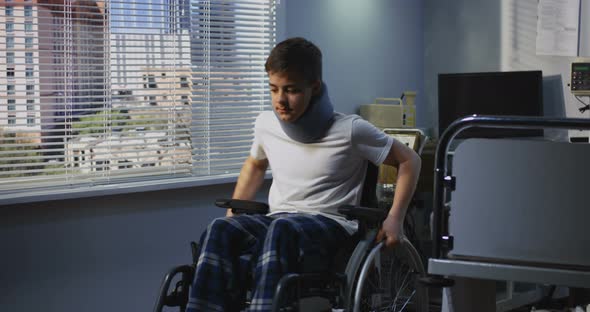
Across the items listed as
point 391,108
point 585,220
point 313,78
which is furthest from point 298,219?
point 391,108

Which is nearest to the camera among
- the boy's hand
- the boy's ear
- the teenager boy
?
the teenager boy

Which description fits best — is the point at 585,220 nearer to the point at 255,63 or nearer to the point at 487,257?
the point at 487,257

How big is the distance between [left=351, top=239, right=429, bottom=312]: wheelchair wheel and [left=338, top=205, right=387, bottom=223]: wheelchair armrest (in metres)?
0.09

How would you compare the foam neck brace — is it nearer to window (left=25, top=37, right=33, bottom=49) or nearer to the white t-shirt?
the white t-shirt

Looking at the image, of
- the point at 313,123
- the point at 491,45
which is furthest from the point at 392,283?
the point at 491,45

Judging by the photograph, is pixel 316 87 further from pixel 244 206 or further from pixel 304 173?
pixel 244 206

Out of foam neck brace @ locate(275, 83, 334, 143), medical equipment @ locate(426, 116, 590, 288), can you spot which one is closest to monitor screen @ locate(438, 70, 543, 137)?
foam neck brace @ locate(275, 83, 334, 143)

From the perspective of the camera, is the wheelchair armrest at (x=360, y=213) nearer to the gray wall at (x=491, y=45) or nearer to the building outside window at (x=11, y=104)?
the building outside window at (x=11, y=104)

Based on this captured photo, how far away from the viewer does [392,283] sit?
2967 mm

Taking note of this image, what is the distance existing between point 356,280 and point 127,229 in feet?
4.30

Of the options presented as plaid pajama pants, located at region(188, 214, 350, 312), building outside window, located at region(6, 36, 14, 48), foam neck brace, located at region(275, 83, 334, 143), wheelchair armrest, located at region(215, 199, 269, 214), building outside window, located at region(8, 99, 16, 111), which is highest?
building outside window, located at region(6, 36, 14, 48)

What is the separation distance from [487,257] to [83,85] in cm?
197

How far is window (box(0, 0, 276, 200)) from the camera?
10.7 feet

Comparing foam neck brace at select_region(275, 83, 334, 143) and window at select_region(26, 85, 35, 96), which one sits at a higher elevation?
window at select_region(26, 85, 35, 96)
